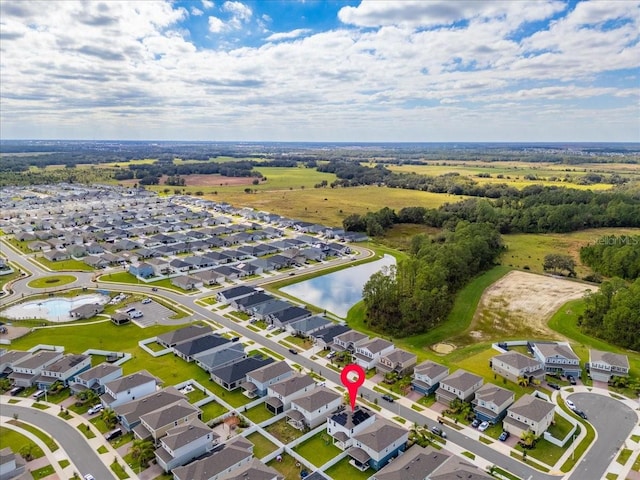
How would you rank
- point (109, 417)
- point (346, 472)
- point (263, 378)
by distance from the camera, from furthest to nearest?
point (263, 378)
point (109, 417)
point (346, 472)

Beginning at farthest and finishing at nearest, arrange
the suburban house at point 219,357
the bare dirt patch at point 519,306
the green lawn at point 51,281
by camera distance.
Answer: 1. the green lawn at point 51,281
2. the bare dirt patch at point 519,306
3. the suburban house at point 219,357

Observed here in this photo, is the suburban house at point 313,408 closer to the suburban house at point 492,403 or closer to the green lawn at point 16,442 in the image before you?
the suburban house at point 492,403

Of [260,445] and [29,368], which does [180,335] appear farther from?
[260,445]

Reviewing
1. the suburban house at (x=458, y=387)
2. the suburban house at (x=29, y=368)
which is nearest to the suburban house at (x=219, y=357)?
the suburban house at (x=29, y=368)

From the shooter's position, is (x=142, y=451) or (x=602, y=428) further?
(x=602, y=428)

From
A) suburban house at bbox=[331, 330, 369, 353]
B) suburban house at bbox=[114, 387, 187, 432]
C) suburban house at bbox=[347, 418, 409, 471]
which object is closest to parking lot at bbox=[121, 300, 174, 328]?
suburban house at bbox=[114, 387, 187, 432]

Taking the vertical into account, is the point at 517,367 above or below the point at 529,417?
below

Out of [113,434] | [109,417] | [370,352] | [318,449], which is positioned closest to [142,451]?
[113,434]
